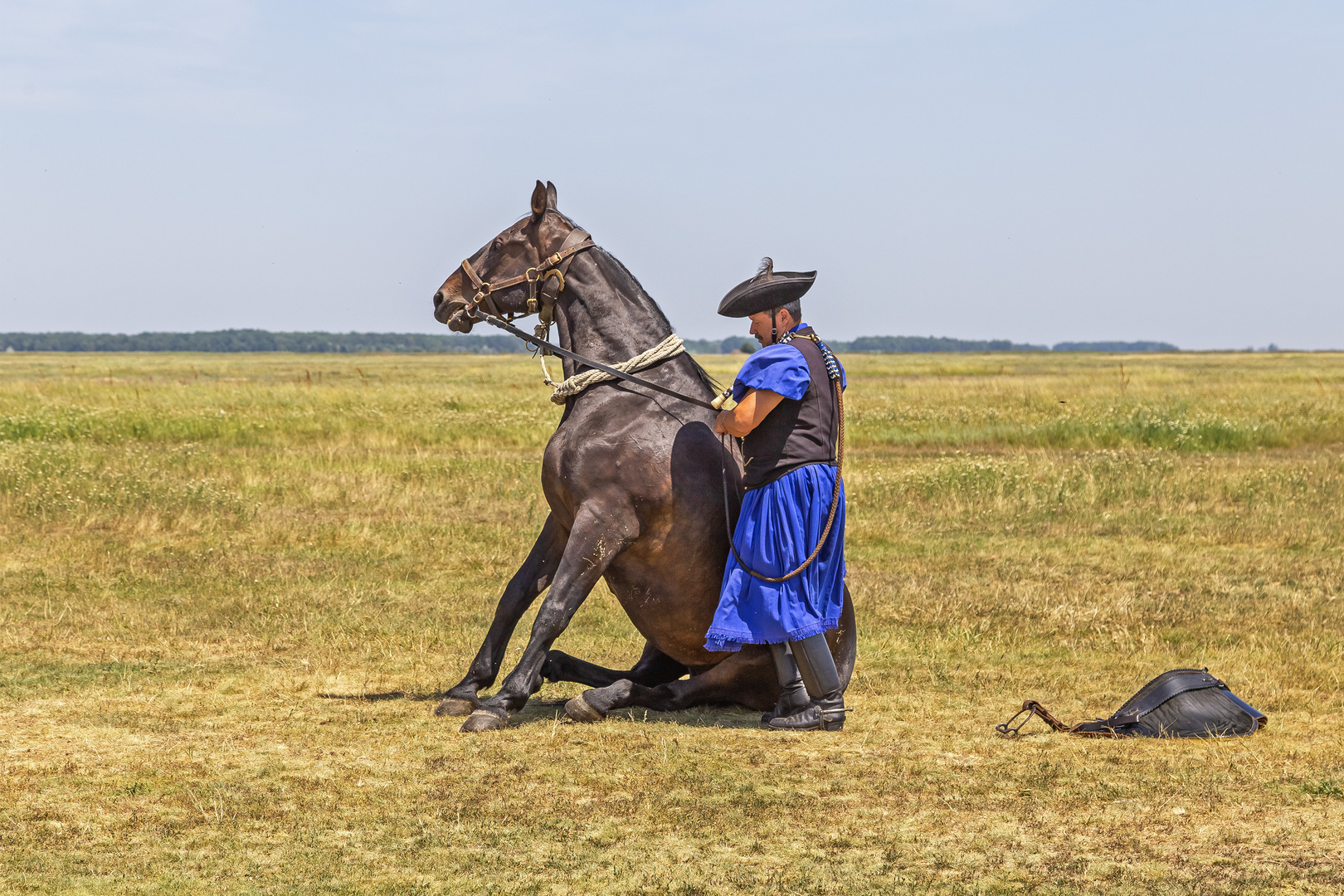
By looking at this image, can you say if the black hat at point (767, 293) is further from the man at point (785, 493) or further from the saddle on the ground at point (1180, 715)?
the saddle on the ground at point (1180, 715)

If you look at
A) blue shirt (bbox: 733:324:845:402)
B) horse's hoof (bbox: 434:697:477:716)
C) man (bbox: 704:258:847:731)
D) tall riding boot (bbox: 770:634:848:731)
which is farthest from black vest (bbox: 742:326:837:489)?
horse's hoof (bbox: 434:697:477:716)

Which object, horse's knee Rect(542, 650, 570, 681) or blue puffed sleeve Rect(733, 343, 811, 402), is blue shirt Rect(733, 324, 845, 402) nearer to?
blue puffed sleeve Rect(733, 343, 811, 402)

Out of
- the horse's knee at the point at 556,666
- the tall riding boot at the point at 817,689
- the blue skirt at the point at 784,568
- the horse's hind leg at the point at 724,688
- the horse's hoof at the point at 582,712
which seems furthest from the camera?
the horse's knee at the point at 556,666

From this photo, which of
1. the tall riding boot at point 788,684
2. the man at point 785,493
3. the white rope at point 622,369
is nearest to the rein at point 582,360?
the white rope at point 622,369

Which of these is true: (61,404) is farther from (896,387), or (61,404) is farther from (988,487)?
(896,387)

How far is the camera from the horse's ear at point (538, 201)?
297 inches

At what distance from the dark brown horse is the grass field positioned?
243 mm

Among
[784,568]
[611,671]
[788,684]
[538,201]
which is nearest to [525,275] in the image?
[538,201]

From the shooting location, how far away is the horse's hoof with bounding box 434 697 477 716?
7.49 meters

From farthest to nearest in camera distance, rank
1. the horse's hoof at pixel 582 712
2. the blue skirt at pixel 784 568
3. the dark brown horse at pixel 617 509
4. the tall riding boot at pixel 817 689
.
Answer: the horse's hoof at pixel 582 712, the dark brown horse at pixel 617 509, the tall riding boot at pixel 817 689, the blue skirt at pixel 784 568

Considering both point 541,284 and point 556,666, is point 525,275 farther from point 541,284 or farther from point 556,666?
point 556,666

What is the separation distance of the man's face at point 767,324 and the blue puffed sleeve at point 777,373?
25 centimetres

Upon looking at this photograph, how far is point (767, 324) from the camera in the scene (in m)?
7.08

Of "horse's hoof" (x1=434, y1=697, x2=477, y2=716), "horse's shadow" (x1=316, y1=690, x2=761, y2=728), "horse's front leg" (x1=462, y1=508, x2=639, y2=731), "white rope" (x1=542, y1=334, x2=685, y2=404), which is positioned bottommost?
"horse's shadow" (x1=316, y1=690, x2=761, y2=728)
